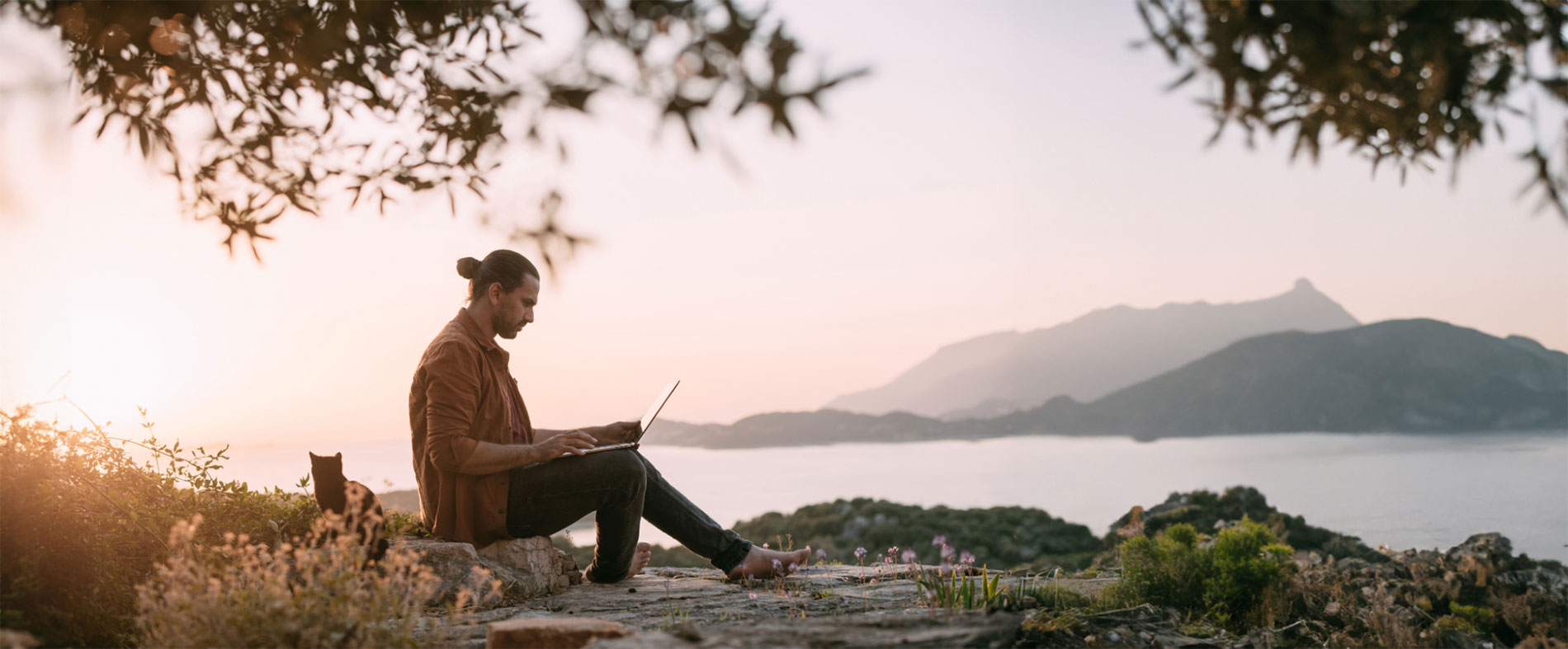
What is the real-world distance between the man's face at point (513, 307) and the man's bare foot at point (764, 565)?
1996 mm

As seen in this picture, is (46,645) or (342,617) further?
(46,645)

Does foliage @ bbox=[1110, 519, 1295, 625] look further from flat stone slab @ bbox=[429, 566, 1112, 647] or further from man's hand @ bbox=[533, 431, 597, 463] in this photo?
man's hand @ bbox=[533, 431, 597, 463]

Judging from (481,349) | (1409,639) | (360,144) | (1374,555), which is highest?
(360,144)

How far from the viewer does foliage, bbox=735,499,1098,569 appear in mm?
20781

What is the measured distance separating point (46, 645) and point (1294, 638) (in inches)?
271

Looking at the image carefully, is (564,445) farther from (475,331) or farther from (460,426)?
(475,331)

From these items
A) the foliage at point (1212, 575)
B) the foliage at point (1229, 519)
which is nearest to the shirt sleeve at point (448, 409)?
the foliage at point (1212, 575)

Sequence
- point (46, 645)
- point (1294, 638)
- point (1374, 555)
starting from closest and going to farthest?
point (46, 645)
point (1294, 638)
point (1374, 555)

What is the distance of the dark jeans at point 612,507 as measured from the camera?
188 inches

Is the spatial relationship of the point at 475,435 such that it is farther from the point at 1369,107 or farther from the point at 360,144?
the point at 1369,107

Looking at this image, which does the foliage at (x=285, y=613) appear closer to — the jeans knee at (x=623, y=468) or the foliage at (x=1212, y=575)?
the jeans knee at (x=623, y=468)

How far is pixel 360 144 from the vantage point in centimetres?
445

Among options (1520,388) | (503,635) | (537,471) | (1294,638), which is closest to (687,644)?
(503,635)

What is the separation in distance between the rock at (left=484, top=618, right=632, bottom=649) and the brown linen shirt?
155 centimetres
